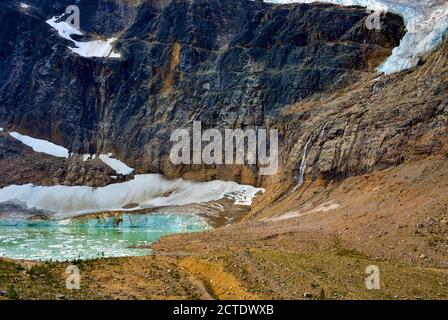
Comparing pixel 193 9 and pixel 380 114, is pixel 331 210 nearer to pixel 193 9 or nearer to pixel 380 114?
pixel 380 114

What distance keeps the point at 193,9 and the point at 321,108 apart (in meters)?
44.2

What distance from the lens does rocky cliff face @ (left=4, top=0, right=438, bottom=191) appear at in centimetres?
4988

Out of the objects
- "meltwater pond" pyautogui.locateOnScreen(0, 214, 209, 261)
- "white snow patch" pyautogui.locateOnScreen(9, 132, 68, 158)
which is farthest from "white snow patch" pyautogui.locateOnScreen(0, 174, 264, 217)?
"white snow patch" pyautogui.locateOnScreen(9, 132, 68, 158)

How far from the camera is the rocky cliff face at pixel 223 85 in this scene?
4988 cm

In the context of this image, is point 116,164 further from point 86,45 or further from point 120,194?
point 86,45

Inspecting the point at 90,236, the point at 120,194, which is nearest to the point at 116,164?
the point at 120,194

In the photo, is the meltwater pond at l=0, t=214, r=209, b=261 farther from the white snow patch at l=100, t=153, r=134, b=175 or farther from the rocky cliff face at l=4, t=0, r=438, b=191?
the white snow patch at l=100, t=153, r=134, b=175

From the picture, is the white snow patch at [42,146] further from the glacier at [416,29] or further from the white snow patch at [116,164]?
the glacier at [416,29]

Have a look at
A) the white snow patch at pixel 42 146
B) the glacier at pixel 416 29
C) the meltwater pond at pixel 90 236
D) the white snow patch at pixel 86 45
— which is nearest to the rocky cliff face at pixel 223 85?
the white snow patch at pixel 42 146

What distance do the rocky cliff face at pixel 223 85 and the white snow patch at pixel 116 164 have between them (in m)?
1.78

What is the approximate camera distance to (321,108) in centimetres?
6381

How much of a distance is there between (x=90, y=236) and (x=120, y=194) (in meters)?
32.5

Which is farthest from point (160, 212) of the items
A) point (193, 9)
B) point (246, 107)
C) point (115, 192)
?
point (193, 9)

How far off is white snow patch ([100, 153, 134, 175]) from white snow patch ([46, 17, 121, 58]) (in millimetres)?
23234
